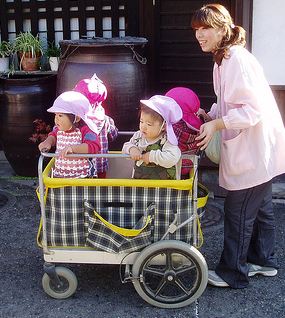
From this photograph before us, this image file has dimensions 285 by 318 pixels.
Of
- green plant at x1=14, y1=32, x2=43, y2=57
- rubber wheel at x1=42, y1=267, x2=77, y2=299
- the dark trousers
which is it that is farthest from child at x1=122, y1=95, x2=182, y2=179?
green plant at x1=14, y1=32, x2=43, y2=57

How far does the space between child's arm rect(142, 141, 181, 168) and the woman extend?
15cm

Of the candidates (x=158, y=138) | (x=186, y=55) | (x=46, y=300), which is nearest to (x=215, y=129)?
(x=158, y=138)

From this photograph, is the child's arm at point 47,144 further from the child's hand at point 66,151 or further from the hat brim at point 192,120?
the hat brim at point 192,120

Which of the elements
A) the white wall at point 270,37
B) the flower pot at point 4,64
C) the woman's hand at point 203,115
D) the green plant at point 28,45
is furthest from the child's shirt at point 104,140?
the flower pot at point 4,64

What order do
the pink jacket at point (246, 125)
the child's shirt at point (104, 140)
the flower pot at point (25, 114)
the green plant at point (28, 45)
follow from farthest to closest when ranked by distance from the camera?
the green plant at point (28, 45) → the flower pot at point (25, 114) → the child's shirt at point (104, 140) → the pink jacket at point (246, 125)

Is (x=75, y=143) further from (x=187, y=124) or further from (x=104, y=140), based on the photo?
(x=187, y=124)

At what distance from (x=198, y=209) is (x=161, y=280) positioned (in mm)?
499

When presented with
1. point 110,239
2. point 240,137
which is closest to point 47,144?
point 110,239

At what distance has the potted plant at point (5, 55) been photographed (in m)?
6.14

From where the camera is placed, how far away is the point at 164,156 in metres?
3.14

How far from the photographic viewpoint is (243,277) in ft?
11.8

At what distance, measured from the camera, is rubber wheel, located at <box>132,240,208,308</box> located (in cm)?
325

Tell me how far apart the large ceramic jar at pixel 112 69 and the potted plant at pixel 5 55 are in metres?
1.05

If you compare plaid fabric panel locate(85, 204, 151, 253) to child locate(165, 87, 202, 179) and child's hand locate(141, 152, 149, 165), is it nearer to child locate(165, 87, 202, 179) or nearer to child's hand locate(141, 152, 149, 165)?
child's hand locate(141, 152, 149, 165)
